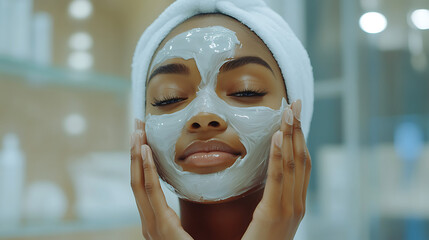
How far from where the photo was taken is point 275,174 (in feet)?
1.69

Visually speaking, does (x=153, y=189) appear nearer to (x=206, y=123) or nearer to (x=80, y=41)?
(x=206, y=123)

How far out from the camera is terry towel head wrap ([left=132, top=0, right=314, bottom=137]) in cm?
60

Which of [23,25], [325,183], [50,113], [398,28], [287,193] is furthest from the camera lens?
[325,183]

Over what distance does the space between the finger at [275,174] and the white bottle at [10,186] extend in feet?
2.19

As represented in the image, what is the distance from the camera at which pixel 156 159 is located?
0.58 m

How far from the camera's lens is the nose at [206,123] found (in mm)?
529

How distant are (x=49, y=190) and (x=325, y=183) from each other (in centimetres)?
87

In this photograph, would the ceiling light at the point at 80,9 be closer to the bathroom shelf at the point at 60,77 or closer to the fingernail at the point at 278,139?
the bathroom shelf at the point at 60,77

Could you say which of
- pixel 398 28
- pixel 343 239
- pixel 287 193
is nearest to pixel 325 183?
pixel 343 239

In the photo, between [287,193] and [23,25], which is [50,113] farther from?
[287,193]

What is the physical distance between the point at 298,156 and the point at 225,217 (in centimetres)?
13

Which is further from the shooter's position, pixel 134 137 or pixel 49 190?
pixel 49 190

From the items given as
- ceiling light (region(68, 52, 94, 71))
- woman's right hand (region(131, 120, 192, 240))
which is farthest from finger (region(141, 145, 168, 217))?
ceiling light (region(68, 52, 94, 71))

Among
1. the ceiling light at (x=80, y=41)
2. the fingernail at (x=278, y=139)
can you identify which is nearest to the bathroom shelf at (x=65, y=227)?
the ceiling light at (x=80, y=41)
